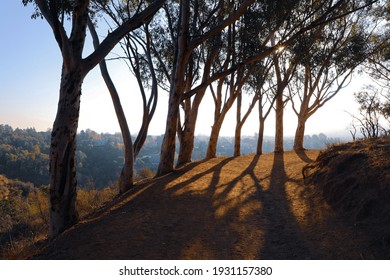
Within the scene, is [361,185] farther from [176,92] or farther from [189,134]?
[189,134]

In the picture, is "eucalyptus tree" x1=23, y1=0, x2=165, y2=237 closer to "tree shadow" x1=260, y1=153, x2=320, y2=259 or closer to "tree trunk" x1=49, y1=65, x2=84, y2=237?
"tree trunk" x1=49, y1=65, x2=84, y2=237

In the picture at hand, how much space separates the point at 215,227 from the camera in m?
5.82

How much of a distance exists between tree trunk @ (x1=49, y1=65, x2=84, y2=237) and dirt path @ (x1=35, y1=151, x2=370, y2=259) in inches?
19.0

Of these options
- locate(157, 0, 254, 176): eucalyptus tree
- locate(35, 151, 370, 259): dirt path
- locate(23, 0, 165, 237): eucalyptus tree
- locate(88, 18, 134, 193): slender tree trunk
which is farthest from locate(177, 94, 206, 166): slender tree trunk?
locate(23, 0, 165, 237): eucalyptus tree

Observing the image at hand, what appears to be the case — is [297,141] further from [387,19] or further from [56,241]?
[56,241]

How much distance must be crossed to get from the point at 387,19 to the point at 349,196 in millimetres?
17098

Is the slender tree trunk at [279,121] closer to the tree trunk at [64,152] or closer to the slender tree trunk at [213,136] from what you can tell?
the slender tree trunk at [213,136]

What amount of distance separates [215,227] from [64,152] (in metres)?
3.28

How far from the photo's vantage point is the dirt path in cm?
474

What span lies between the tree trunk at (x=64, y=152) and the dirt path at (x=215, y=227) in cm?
48

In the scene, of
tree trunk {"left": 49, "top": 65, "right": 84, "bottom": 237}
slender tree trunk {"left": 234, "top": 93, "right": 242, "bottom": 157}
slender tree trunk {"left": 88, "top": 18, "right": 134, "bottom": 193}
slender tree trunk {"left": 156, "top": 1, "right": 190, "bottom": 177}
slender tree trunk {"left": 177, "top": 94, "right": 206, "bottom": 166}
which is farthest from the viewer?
slender tree trunk {"left": 234, "top": 93, "right": 242, "bottom": 157}

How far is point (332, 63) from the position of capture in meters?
18.6

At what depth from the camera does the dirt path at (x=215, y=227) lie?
474 centimetres
